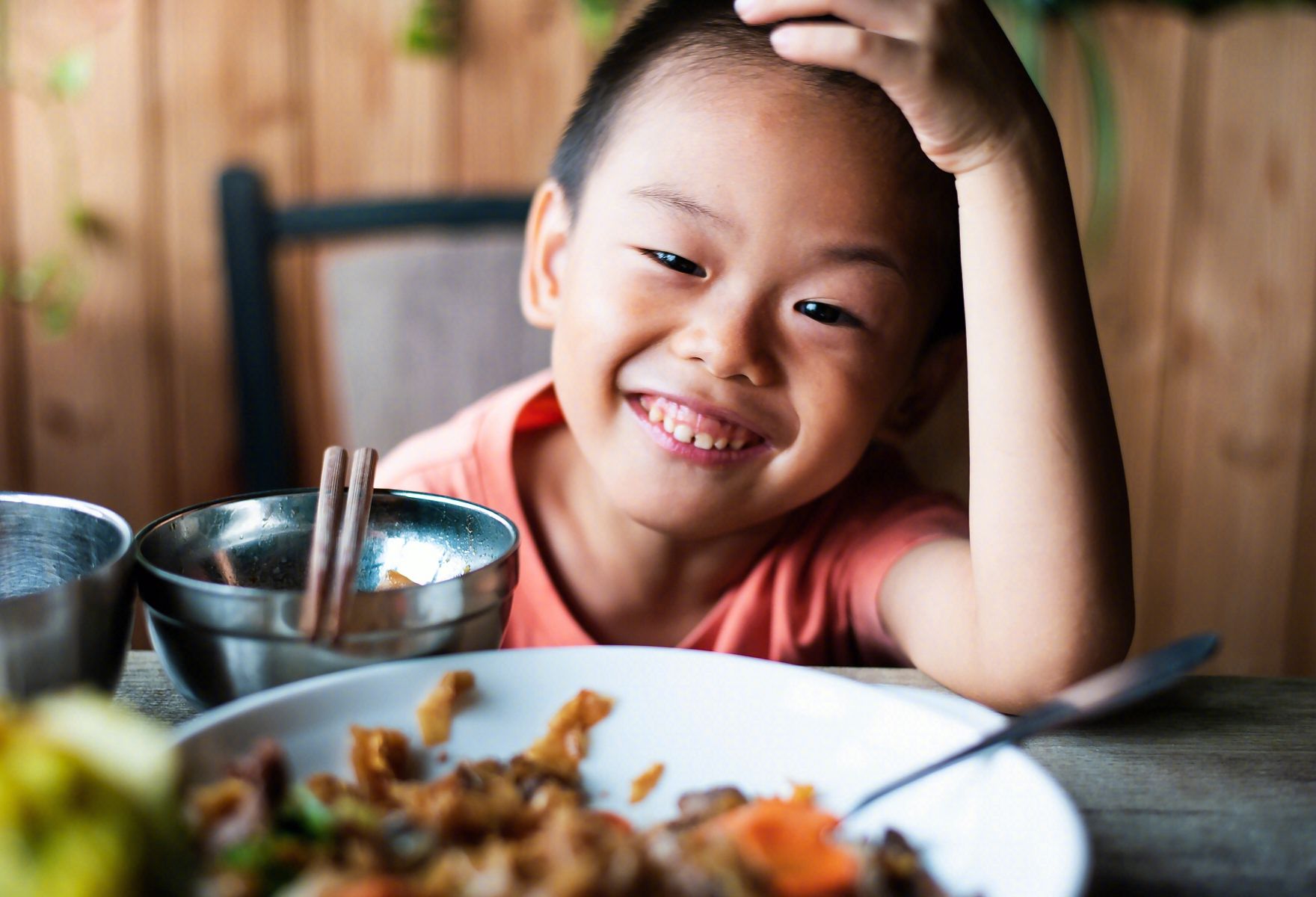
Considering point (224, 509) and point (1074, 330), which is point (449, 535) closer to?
point (224, 509)

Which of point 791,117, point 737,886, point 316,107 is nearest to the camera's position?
point 737,886

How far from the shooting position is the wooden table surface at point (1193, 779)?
0.48 meters

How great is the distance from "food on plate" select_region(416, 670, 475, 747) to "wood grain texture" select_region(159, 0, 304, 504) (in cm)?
156

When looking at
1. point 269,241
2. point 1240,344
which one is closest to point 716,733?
point 269,241

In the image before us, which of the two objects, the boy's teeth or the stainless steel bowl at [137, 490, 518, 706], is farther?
the boy's teeth

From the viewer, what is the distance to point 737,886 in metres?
0.37

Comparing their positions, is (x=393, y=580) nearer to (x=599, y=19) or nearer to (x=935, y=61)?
(x=935, y=61)

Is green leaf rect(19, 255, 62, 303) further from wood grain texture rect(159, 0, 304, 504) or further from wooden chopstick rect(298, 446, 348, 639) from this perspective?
wooden chopstick rect(298, 446, 348, 639)

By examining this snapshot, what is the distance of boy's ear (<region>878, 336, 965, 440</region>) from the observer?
3.18 ft

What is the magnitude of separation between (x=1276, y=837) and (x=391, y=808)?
38 centimetres

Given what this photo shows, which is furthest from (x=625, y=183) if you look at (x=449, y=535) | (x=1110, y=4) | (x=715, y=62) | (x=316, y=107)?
(x=1110, y=4)

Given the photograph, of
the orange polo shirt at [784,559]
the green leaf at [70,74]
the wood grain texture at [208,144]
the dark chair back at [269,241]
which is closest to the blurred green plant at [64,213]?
the green leaf at [70,74]

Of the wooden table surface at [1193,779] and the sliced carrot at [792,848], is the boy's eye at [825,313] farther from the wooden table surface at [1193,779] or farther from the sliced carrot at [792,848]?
the sliced carrot at [792,848]

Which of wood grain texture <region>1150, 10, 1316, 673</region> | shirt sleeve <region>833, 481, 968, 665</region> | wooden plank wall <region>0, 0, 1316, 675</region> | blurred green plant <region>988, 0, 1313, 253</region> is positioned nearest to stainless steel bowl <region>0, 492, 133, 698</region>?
shirt sleeve <region>833, 481, 968, 665</region>
